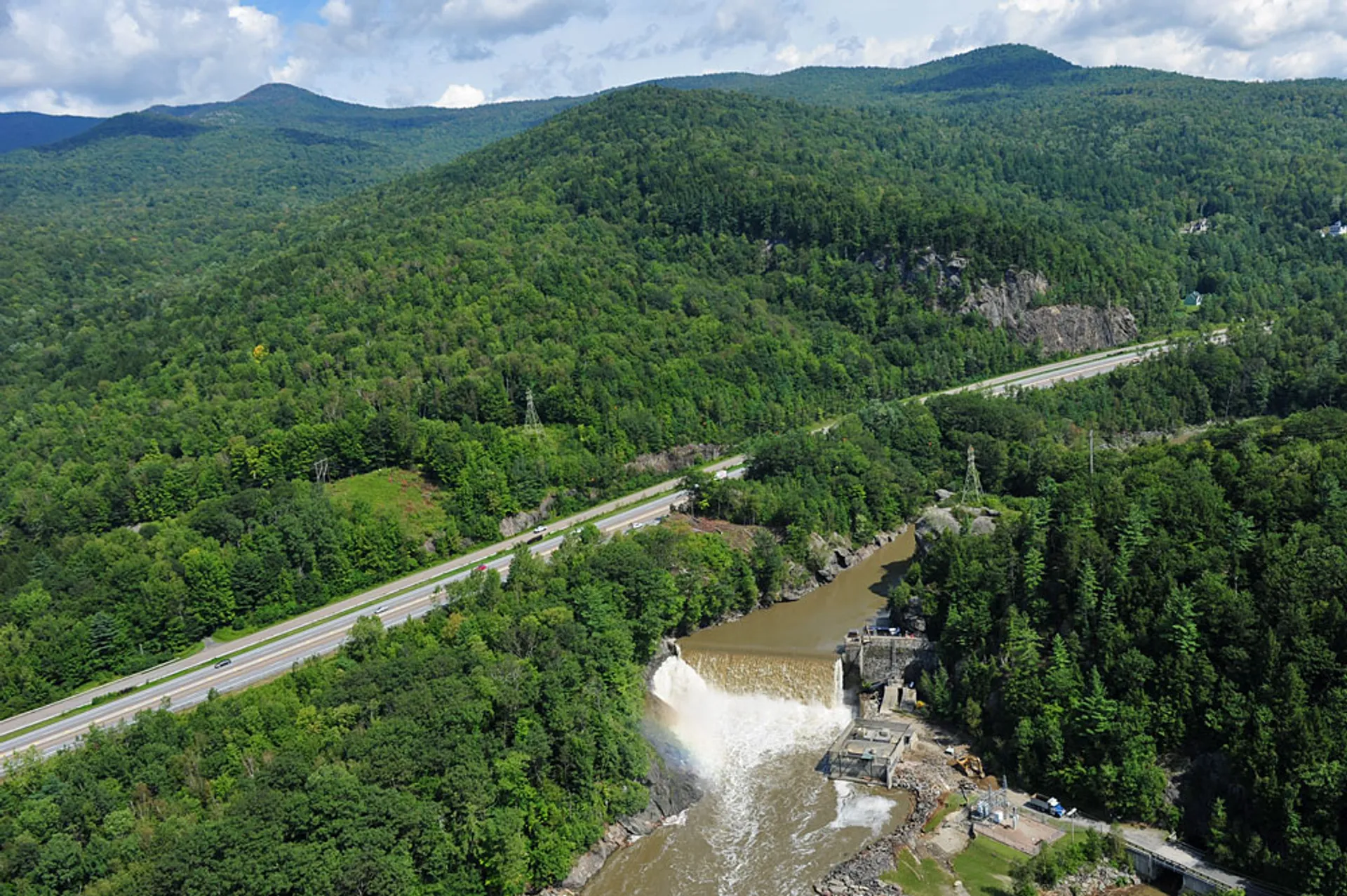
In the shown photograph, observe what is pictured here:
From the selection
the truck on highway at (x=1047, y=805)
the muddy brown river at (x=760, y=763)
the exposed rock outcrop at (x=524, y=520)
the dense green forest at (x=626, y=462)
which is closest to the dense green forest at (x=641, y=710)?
the dense green forest at (x=626, y=462)

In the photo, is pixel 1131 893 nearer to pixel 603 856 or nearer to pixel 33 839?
pixel 603 856

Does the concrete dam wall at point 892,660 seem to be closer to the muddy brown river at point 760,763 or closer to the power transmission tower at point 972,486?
the muddy brown river at point 760,763

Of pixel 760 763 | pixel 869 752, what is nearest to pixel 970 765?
pixel 869 752

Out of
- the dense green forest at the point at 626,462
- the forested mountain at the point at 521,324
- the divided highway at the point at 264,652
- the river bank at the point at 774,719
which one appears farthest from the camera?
the forested mountain at the point at 521,324

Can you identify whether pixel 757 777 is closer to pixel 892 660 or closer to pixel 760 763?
pixel 760 763

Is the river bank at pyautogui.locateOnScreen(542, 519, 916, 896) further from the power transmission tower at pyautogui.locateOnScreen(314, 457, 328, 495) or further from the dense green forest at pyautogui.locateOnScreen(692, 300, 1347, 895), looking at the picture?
the power transmission tower at pyautogui.locateOnScreen(314, 457, 328, 495)

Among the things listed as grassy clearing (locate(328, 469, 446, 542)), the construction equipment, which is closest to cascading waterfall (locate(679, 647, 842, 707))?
the construction equipment
